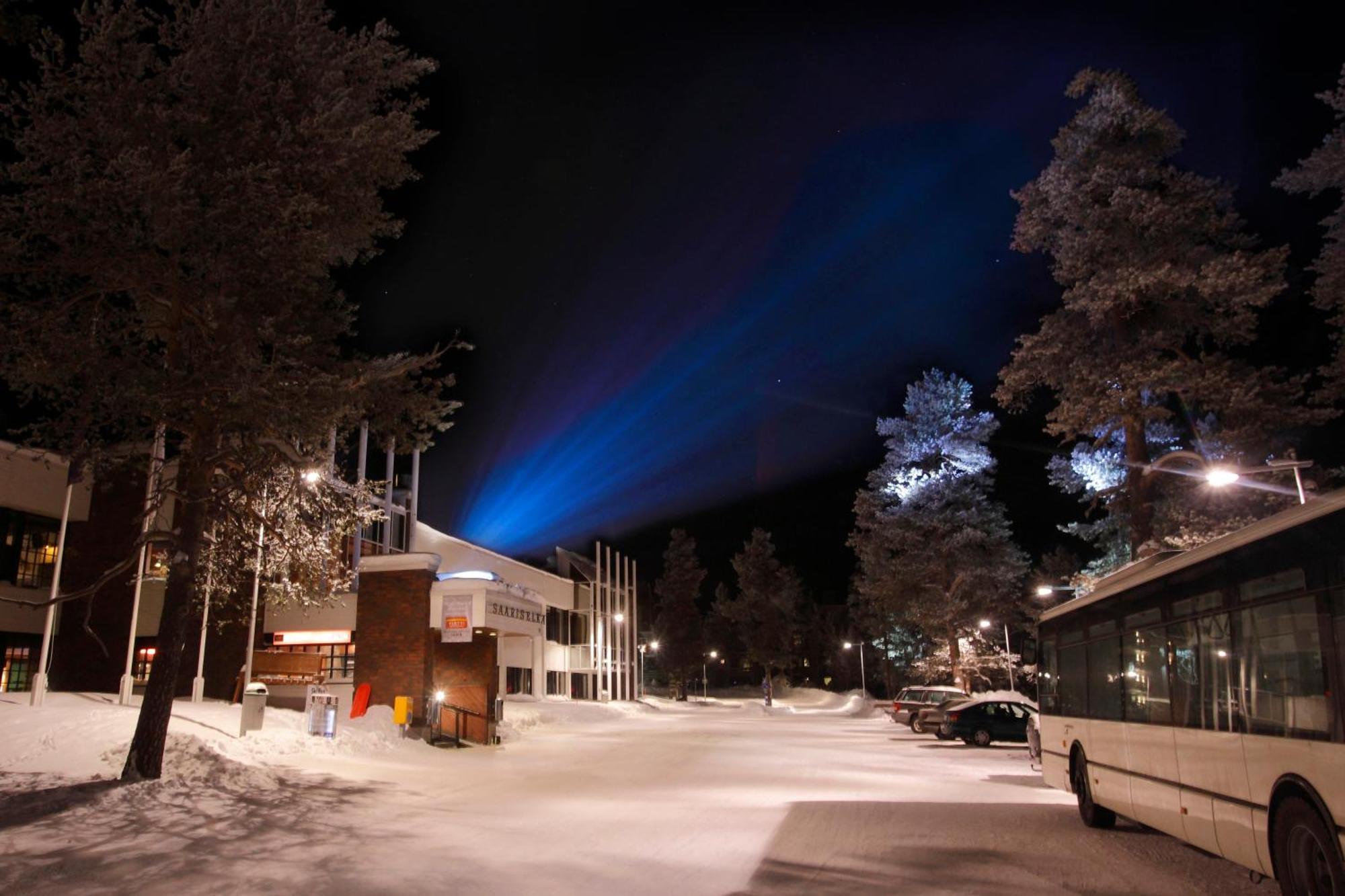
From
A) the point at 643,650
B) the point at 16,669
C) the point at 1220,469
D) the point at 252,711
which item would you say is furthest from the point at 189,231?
the point at 643,650

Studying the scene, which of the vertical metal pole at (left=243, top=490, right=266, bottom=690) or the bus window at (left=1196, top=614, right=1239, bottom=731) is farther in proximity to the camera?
the vertical metal pole at (left=243, top=490, right=266, bottom=690)

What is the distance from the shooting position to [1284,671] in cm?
618

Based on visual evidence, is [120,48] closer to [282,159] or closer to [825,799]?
[282,159]

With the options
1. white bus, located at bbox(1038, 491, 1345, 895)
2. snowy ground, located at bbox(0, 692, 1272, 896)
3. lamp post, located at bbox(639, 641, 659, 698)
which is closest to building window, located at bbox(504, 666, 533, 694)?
lamp post, located at bbox(639, 641, 659, 698)

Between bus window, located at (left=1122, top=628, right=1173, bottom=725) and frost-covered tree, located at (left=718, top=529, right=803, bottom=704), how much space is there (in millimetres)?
69083

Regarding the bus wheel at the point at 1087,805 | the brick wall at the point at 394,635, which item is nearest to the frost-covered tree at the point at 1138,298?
the bus wheel at the point at 1087,805

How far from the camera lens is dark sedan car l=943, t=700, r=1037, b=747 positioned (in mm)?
23531

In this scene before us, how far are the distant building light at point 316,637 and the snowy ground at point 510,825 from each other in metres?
12.9

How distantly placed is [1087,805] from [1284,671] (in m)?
5.08

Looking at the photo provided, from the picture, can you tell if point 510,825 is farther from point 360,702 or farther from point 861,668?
point 861,668

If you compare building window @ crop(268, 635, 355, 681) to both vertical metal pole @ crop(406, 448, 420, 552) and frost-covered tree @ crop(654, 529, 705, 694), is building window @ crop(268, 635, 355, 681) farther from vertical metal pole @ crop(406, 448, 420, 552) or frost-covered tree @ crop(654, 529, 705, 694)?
frost-covered tree @ crop(654, 529, 705, 694)

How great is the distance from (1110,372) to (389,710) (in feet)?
58.7

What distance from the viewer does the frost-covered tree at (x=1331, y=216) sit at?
55.5ft

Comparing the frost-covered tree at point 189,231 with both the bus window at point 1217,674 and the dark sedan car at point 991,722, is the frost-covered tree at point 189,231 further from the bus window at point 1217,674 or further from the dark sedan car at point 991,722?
the dark sedan car at point 991,722
